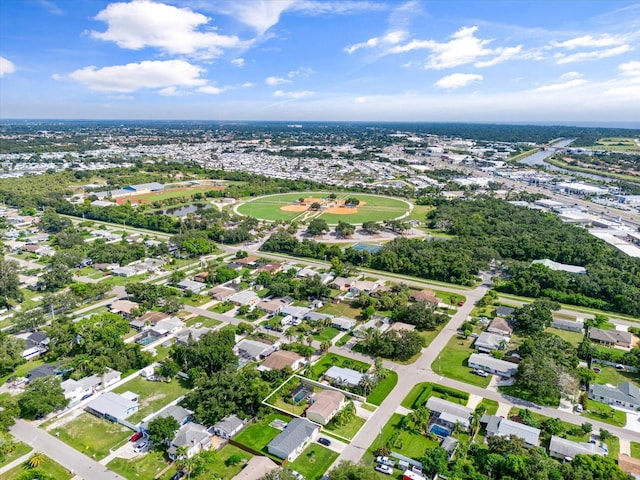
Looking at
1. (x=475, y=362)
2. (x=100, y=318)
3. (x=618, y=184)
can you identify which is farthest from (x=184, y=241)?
(x=618, y=184)

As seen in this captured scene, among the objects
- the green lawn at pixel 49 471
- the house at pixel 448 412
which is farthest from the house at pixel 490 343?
the green lawn at pixel 49 471

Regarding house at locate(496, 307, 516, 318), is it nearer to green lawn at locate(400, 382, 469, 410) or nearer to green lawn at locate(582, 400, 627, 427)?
green lawn at locate(582, 400, 627, 427)

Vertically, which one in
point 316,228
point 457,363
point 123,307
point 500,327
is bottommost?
point 457,363

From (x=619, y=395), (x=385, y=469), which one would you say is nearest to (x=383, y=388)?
(x=385, y=469)

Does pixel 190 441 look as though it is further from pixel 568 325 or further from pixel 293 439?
pixel 568 325

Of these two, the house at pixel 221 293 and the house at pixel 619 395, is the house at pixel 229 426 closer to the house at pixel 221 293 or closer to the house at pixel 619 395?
the house at pixel 221 293

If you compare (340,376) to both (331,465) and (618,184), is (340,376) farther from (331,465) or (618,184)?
(618,184)
